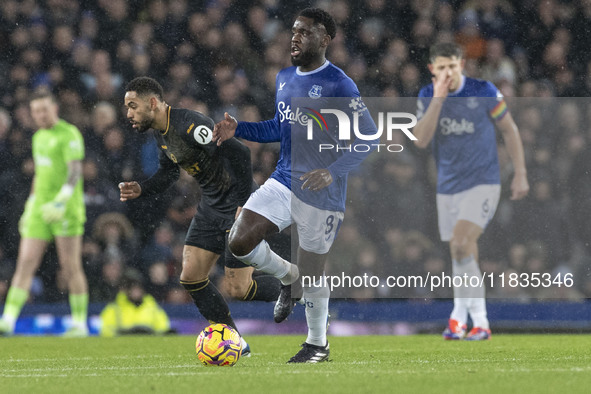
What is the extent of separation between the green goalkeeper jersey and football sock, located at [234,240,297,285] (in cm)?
426

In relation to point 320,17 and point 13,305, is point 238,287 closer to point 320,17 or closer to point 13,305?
point 320,17

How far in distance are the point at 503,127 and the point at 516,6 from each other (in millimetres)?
3865

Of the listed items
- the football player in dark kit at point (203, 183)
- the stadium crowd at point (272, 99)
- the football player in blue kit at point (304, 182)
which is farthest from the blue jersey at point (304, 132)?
the stadium crowd at point (272, 99)

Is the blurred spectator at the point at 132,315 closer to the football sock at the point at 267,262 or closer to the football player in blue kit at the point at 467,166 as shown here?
the football player in blue kit at the point at 467,166

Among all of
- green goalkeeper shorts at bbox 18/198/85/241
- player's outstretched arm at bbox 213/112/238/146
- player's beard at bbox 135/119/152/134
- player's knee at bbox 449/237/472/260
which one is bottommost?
player's knee at bbox 449/237/472/260

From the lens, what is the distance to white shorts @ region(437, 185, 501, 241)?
8773mm

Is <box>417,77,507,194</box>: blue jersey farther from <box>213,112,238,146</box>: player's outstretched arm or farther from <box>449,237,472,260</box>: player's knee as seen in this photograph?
<box>213,112,238,146</box>: player's outstretched arm

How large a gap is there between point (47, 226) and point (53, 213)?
24 cm

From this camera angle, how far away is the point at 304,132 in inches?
250

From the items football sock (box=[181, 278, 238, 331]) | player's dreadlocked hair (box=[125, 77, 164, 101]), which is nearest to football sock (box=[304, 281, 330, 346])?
football sock (box=[181, 278, 238, 331])

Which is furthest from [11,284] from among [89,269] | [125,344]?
[125,344]

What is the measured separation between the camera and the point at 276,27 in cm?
1201

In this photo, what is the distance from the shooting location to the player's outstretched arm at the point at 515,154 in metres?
8.86

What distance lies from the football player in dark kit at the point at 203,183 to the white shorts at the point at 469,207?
2.21m
